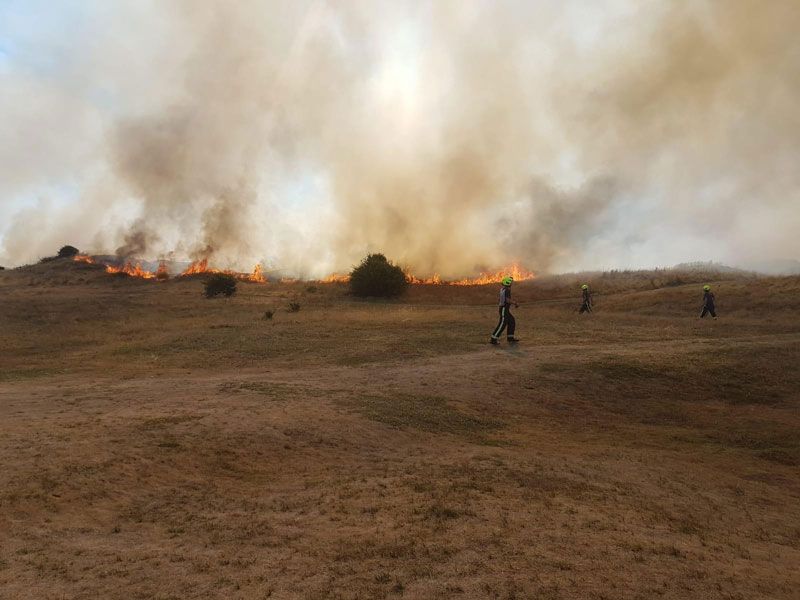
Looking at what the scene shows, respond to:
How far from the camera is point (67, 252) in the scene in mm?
66938

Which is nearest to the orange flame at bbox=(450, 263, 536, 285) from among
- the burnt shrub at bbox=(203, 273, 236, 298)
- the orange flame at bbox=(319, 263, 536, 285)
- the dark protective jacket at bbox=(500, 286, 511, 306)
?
the orange flame at bbox=(319, 263, 536, 285)

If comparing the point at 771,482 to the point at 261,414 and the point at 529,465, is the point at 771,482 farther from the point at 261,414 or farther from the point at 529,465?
the point at 261,414

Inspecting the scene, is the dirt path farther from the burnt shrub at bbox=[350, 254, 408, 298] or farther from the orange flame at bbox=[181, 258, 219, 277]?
the orange flame at bbox=[181, 258, 219, 277]

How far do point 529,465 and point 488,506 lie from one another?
1728mm

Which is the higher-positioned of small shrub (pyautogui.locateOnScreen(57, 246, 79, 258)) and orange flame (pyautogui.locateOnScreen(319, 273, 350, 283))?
small shrub (pyautogui.locateOnScreen(57, 246, 79, 258))

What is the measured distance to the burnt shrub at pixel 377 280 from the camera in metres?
41.8

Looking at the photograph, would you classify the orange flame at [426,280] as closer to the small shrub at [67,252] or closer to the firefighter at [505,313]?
the firefighter at [505,313]

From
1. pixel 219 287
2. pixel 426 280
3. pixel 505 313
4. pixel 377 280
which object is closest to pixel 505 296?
pixel 505 313

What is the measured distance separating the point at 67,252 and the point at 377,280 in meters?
48.5

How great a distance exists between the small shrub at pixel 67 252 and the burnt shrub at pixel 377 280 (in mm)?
44503

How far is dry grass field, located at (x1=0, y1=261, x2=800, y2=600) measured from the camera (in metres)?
3.91

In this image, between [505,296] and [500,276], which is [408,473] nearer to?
[505,296]

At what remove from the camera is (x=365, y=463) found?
6.78 meters

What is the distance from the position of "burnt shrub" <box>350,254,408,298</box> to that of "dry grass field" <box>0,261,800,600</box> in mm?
25109
